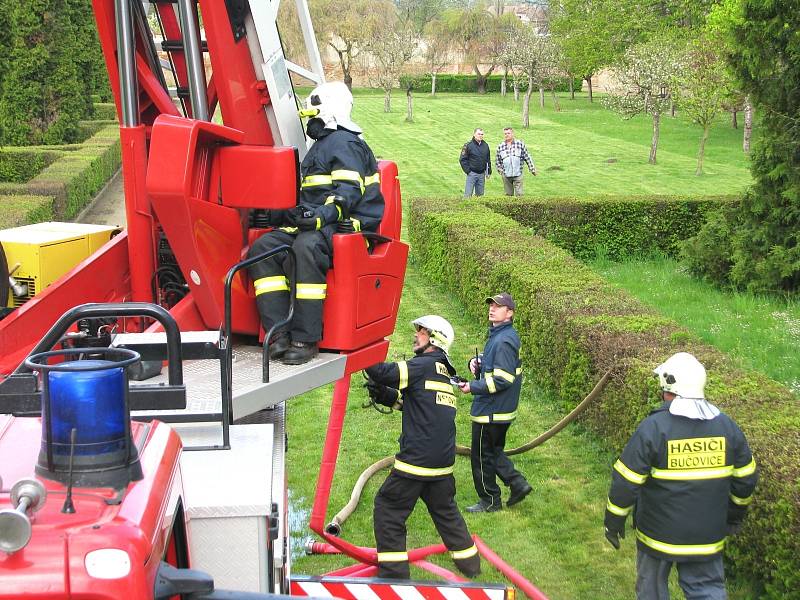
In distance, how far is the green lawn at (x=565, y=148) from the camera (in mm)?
26250

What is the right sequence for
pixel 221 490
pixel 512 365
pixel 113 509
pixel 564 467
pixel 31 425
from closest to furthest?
pixel 113 509
pixel 31 425
pixel 221 490
pixel 512 365
pixel 564 467

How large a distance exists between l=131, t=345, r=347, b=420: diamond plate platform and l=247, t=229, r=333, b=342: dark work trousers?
0.65ft

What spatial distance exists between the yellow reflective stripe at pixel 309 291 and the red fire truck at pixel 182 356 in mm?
177

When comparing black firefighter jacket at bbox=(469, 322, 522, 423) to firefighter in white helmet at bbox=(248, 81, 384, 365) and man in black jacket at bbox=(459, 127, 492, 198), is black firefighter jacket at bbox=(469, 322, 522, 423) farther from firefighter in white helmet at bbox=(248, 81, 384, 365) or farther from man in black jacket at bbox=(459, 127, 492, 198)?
man in black jacket at bbox=(459, 127, 492, 198)

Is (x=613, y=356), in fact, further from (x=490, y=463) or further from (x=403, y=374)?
(x=403, y=374)

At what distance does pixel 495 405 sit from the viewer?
756 centimetres

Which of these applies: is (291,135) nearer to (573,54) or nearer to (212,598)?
(212,598)

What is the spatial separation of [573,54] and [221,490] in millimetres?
46185

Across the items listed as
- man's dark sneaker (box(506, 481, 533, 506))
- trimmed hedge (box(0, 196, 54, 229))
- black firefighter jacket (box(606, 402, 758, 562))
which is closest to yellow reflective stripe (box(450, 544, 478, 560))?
man's dark sneaker (box(506, 481, 533, 506))

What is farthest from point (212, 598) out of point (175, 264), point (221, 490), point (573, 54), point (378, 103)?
point (378, 103)

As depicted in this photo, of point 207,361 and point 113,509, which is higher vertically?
point 113,509

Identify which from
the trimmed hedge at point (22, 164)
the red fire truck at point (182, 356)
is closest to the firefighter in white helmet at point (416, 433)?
the red fire truck at point (182, 356)

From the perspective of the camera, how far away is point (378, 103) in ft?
171

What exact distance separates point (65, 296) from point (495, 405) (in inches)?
126
